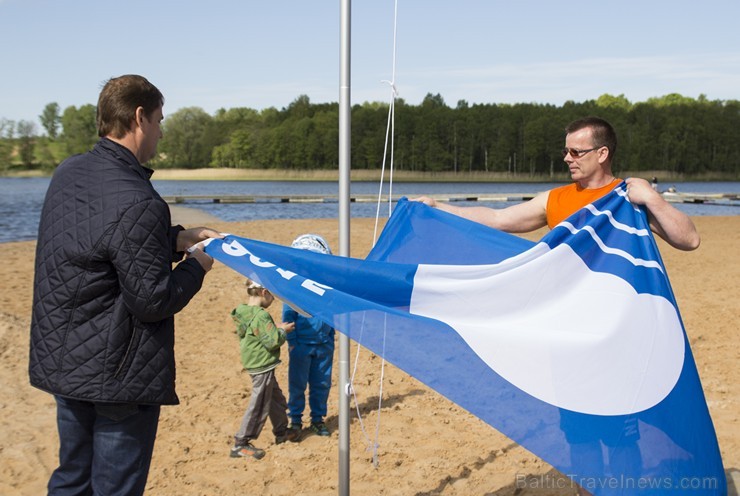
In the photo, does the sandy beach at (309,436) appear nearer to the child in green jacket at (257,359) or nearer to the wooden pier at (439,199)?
the child in green jacket at (257,359)

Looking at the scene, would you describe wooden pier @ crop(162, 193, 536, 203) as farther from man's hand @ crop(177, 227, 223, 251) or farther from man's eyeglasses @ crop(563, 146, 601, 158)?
man's hand @ crop(177, 227, 223, 251)

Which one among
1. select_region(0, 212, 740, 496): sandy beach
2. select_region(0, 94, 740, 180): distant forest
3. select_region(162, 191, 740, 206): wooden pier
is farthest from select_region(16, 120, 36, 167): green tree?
select_region(0, 212, 740, 496): sandy beach

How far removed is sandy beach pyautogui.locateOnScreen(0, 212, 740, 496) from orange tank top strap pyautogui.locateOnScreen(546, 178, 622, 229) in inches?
70.9

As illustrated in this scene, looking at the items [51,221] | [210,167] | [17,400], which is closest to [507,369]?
[51,221]

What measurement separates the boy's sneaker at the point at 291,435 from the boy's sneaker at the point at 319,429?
0.12m

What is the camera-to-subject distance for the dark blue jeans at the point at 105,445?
2.57 m

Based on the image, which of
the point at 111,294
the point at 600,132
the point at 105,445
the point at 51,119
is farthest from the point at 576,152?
the point at 51,119

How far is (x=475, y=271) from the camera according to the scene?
3.39 m

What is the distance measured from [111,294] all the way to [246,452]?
2.86 meters

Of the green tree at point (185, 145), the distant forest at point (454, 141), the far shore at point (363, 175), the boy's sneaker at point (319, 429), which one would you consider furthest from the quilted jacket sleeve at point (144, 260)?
the green tree at point (185, 145)

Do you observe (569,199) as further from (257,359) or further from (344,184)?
(257,359)

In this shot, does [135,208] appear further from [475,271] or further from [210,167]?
[210,167]

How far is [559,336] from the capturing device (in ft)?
10.3

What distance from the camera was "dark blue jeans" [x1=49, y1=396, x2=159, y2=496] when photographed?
8.43 feet
